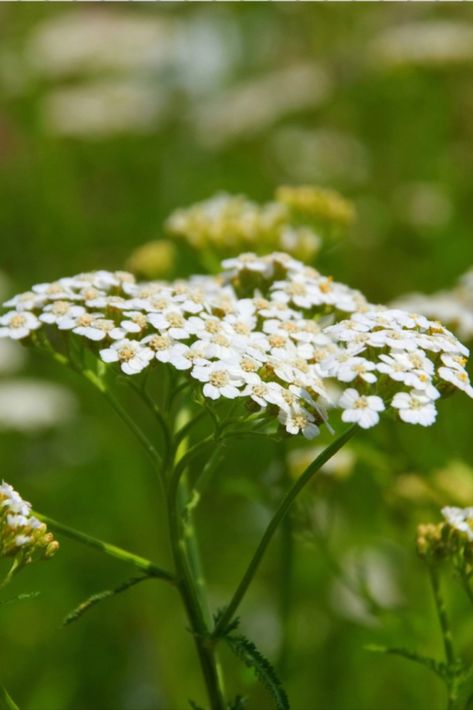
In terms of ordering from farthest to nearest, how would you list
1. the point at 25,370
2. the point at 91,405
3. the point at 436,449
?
the point at 25,370 < the point at 91,405 < the point at 436,449

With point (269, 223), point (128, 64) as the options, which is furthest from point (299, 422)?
point (128, 64)

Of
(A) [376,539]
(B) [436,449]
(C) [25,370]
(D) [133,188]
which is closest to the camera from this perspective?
(B) [436,449]

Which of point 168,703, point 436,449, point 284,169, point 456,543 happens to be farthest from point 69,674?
point 284,169

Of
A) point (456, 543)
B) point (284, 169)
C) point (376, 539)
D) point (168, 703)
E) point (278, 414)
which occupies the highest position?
point (278, 414)

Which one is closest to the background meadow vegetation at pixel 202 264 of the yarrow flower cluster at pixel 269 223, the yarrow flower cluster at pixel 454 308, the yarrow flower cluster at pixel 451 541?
the yarrow flower cluster at pixel 269 223

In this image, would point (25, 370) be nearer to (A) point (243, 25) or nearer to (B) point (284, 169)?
(B) point (284, 169)

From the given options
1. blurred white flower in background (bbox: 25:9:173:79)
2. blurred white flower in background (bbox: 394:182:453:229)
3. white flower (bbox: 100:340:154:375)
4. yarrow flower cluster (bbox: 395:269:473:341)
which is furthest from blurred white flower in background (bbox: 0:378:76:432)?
blurred white flower in background (bbox: 25:9:173:79)

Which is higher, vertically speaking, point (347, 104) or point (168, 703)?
point (347, 104)

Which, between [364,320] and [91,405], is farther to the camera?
[91,405]
